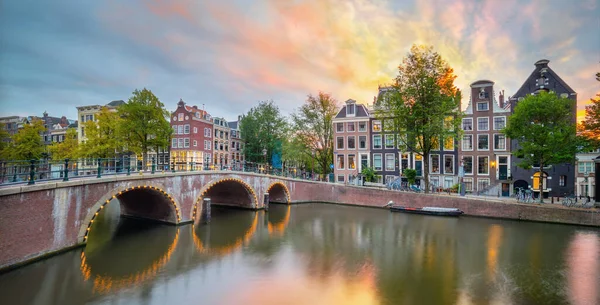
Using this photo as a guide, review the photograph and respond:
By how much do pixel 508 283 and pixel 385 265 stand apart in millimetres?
4803

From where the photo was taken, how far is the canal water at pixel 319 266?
35.0 ft

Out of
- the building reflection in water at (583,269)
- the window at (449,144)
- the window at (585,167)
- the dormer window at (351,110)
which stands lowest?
the building reflection in water at (583,269)

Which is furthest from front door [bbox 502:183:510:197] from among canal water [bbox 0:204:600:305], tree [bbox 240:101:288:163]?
tree [bbox 240:101:288:163]

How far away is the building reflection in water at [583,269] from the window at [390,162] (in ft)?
64.9

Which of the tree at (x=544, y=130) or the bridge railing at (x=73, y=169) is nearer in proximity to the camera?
the bridge railing at (x=73, y=169)

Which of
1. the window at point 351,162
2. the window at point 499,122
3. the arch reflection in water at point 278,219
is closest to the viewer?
the arch reflection in water at point 278,219

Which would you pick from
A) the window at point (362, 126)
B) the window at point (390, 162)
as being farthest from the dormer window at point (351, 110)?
the window at point (390, 162)

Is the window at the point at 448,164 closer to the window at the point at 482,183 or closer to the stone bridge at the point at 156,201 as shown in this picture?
the window at the point at 482,183

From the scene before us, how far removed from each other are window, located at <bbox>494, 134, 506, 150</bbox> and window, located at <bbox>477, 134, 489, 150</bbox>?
0.80 metres

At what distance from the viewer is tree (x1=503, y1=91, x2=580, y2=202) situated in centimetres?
2364

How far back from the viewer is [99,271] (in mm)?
12656

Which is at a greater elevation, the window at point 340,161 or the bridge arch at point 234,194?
the window at point 340,161

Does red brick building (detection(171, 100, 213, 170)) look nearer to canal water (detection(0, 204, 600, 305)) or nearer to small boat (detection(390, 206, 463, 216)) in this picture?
canal water (detection(0, 204, 600, 305))

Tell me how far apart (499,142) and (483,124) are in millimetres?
2572
